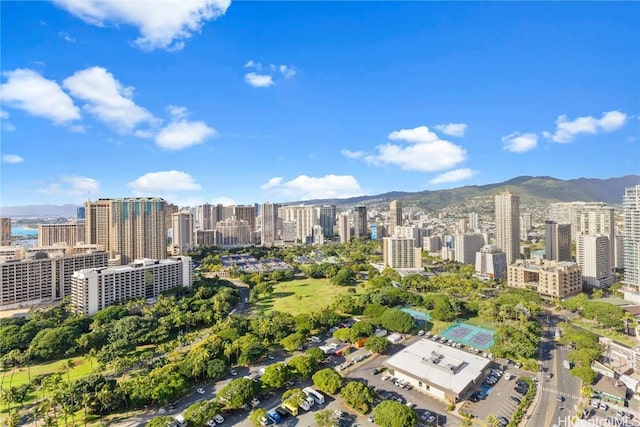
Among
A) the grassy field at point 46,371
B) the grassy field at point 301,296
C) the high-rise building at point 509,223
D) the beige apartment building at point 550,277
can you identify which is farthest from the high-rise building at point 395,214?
the grassy field at point 46,371

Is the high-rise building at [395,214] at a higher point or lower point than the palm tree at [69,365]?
higher

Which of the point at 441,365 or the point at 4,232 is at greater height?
the point at 4,232

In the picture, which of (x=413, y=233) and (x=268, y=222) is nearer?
(x=413, y=233)

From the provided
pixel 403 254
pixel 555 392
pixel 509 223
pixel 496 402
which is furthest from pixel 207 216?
pixel 555 392

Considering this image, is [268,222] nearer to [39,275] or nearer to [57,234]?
[57,234]

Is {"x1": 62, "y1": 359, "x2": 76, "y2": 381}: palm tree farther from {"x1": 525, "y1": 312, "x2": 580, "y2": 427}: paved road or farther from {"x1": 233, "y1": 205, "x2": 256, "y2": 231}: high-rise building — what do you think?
{"x1": 233, "y1": 205, "x2": 256, "y2": 231}: high-rise building

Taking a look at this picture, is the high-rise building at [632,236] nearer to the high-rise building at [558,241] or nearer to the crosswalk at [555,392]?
the high-rise building at [558,241]

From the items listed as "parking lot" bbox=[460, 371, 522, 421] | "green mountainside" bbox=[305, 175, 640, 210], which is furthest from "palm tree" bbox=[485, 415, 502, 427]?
"green mountainside" bbox=[305, 175, 640, 210]

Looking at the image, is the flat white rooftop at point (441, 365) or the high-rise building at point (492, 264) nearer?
the flat white rooftop at point (441, 365)
